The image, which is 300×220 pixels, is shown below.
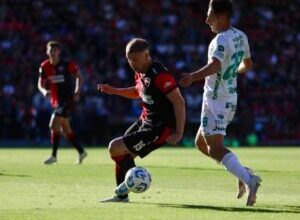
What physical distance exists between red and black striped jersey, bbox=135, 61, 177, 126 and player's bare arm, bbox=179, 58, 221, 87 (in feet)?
1.71


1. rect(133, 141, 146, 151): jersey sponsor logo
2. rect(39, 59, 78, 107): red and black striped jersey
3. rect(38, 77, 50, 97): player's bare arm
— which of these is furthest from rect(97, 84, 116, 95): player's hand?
rect(39, 59, 78, 107): red and black striped jersey

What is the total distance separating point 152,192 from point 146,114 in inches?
72.2

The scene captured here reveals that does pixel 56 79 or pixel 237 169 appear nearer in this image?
pixel 237 169

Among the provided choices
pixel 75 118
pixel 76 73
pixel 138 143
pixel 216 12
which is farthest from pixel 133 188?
pixel 75 118

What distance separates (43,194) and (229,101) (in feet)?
9.31

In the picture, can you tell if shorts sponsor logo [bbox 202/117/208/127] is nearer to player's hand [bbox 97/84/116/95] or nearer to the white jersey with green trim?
the white jersey with green trim

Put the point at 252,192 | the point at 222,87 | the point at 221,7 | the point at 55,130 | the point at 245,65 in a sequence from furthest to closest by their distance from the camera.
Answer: the point at 55,130
the point at 245,65
the point at 222,87
the point at 221,7
the point at 252,192

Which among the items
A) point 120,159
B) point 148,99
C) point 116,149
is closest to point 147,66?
point 148,99

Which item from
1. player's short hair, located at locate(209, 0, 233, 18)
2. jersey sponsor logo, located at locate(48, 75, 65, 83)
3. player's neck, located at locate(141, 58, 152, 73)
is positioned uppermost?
player's short hair, located at locate(209, 0, 233, 18)

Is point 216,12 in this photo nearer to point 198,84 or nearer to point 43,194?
point 43,194

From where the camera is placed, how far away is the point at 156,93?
11.9m

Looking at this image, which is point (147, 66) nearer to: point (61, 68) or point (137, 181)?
point (137, 181)

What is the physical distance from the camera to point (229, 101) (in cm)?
1203

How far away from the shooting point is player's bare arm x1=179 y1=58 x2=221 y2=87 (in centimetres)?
1082
